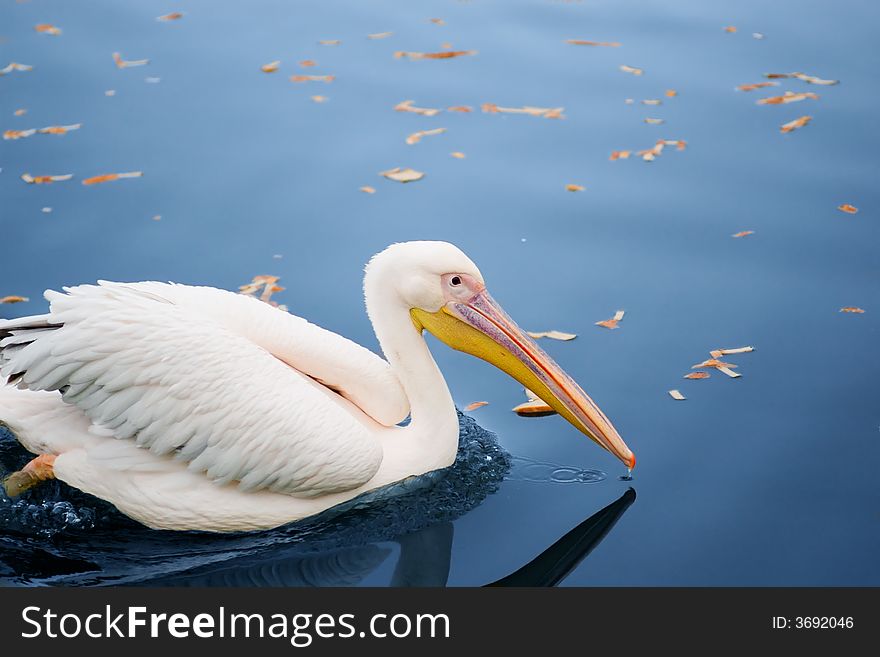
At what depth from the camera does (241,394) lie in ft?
13.3

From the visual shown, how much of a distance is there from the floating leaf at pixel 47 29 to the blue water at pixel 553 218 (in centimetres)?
7

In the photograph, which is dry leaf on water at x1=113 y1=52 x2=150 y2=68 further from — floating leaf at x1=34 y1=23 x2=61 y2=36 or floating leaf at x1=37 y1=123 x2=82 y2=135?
floating leaf at x1=37 y1=123 x2=82 y2=135

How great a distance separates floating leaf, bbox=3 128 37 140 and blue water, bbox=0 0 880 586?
0.29ft

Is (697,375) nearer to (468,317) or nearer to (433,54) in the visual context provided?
(468,317)

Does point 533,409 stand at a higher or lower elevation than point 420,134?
lower

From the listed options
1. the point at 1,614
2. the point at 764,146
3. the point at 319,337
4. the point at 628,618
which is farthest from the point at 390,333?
the point at 764,146

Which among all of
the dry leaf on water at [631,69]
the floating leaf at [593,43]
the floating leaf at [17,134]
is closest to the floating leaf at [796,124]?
the dry leaf on water at [631,69]

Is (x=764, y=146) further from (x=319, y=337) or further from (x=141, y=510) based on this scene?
(x=141, y=510)

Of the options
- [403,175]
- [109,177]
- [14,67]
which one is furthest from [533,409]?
[14,67]

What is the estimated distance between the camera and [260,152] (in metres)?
7.07

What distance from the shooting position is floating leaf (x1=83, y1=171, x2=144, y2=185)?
6.67 m

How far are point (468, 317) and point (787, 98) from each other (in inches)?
173

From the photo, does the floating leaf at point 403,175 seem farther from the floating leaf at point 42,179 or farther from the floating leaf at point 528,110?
the floating leaf at point 42,179

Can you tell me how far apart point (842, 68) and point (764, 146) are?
55.3 inches
